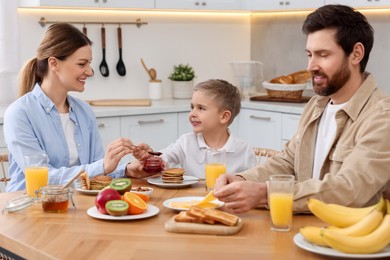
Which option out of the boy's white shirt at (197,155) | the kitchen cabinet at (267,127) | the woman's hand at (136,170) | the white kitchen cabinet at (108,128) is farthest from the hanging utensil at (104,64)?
the woman's hand at (136,170)

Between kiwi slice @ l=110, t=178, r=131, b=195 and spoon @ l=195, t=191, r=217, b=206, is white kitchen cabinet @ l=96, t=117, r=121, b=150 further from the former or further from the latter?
spoon @ l=195, t=191, r=217, b=206

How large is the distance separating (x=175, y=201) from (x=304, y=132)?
0.60 m

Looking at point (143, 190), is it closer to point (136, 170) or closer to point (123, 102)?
point (136, 170)

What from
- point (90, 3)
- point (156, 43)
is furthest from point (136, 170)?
point (156, 43)

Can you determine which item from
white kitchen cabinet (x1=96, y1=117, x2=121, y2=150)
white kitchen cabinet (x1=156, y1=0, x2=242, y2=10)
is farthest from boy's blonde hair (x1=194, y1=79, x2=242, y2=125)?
white kitchen cabinet (x1=156, y1=0, x2=242, y2=10)

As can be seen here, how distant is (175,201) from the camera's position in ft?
8.07

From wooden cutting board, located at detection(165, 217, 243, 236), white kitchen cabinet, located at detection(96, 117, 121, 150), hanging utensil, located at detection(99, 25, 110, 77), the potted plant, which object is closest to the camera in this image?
wooden cutting board, located at detection(165, 217, 243, 236)

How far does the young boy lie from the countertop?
1477 millimetres

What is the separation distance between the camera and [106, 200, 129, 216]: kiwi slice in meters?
2.26

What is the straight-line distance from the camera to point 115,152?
2.85 metres

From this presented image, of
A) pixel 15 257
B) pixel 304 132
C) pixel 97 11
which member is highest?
pixel 97 11

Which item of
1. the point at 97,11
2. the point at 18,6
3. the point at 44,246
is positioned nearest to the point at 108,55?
the point at 97,11

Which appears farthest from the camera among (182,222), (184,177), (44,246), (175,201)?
(184,177)

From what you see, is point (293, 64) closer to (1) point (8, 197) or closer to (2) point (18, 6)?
(2) point (18, 6)
